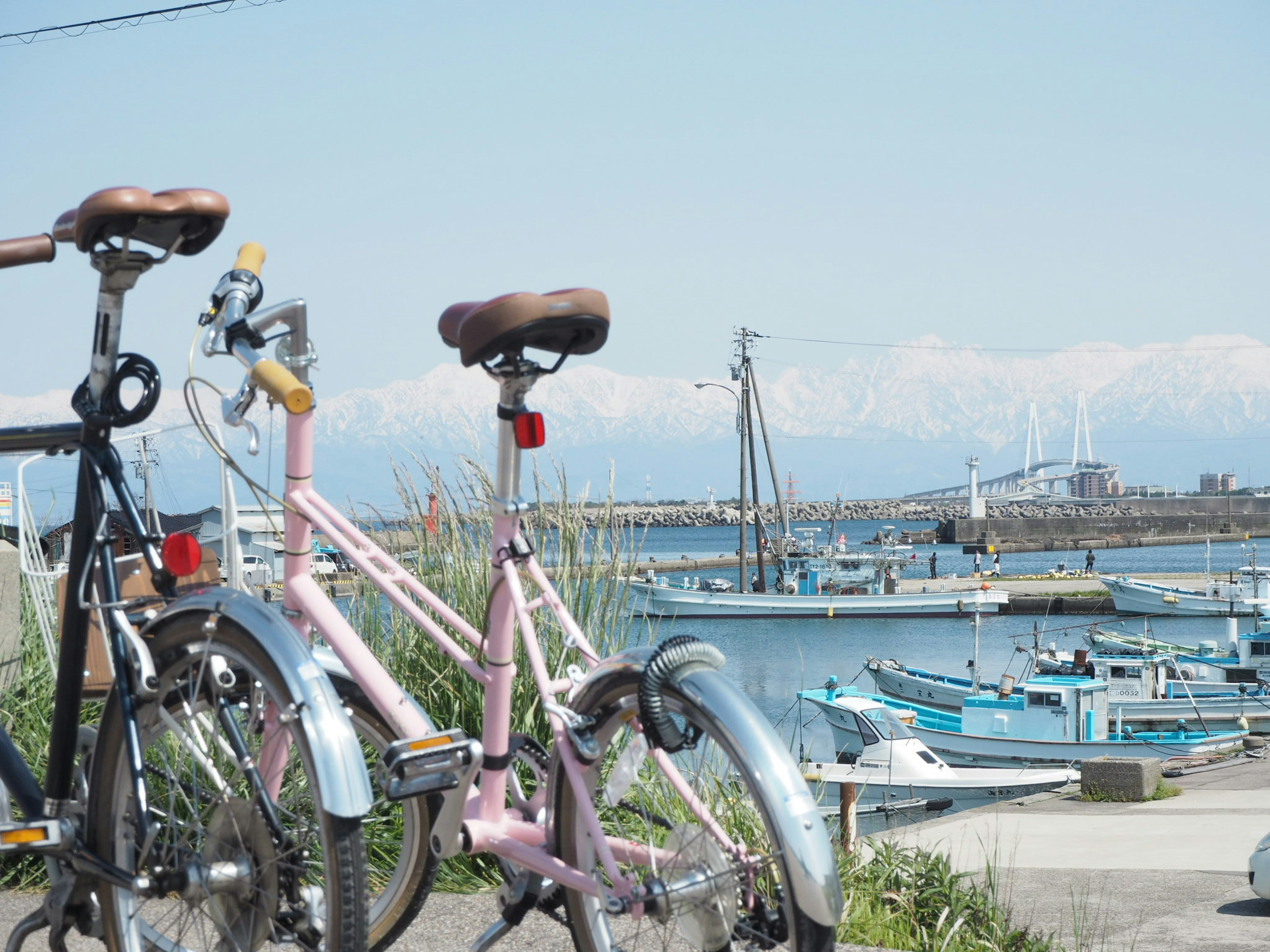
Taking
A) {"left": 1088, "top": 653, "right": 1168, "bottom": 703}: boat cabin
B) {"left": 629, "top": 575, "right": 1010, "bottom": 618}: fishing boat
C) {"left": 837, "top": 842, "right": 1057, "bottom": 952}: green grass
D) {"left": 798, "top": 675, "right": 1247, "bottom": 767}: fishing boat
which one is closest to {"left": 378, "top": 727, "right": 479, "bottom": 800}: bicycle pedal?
{"left": 837, "top": 842, "right": 1057, "bottom": 952}: green grass

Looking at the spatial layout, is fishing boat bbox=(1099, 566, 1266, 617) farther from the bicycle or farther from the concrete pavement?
the bicycle

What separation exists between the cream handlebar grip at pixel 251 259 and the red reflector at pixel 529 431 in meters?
0.58

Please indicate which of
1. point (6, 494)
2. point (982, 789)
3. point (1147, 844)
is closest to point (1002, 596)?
point (982, 789)

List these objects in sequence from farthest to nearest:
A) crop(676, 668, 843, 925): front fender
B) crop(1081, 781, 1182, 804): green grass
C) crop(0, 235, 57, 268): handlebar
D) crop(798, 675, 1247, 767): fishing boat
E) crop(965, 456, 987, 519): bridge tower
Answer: crop(965, 456, 987, 519): bridge tower → crop(798, 675, 1247, 767): fishing boat → crop(1081, 781, 1182, 804): green grass → crop(0, 235, 57, 268): handlebar → crop(676, 668, 843, 925): front fender

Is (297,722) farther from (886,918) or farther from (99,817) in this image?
(886,918)

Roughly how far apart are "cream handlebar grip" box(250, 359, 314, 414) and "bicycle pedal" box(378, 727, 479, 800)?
2.01 feet

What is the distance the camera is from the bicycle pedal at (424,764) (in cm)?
225

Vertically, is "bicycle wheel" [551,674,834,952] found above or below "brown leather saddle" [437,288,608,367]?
below

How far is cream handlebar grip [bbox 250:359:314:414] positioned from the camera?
→ 2180mm

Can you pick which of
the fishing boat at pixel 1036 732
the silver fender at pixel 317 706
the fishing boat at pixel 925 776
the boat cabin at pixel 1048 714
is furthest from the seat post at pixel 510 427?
the boat cabin at pixel 1048 714

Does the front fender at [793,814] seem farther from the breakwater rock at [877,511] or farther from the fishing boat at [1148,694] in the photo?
the breakwater rock at [877,511]

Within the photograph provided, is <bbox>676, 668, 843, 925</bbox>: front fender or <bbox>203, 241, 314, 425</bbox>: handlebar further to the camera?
<bbox>203, 241, 314, 425</bbox>: handlebar

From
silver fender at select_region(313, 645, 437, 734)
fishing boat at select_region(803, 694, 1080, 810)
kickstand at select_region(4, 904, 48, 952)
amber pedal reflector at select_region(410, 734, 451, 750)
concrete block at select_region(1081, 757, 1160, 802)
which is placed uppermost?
silver fender at select_region(313, 645, 437, 734)

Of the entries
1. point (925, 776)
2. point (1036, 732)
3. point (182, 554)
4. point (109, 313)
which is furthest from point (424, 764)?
point (1036, 732)
